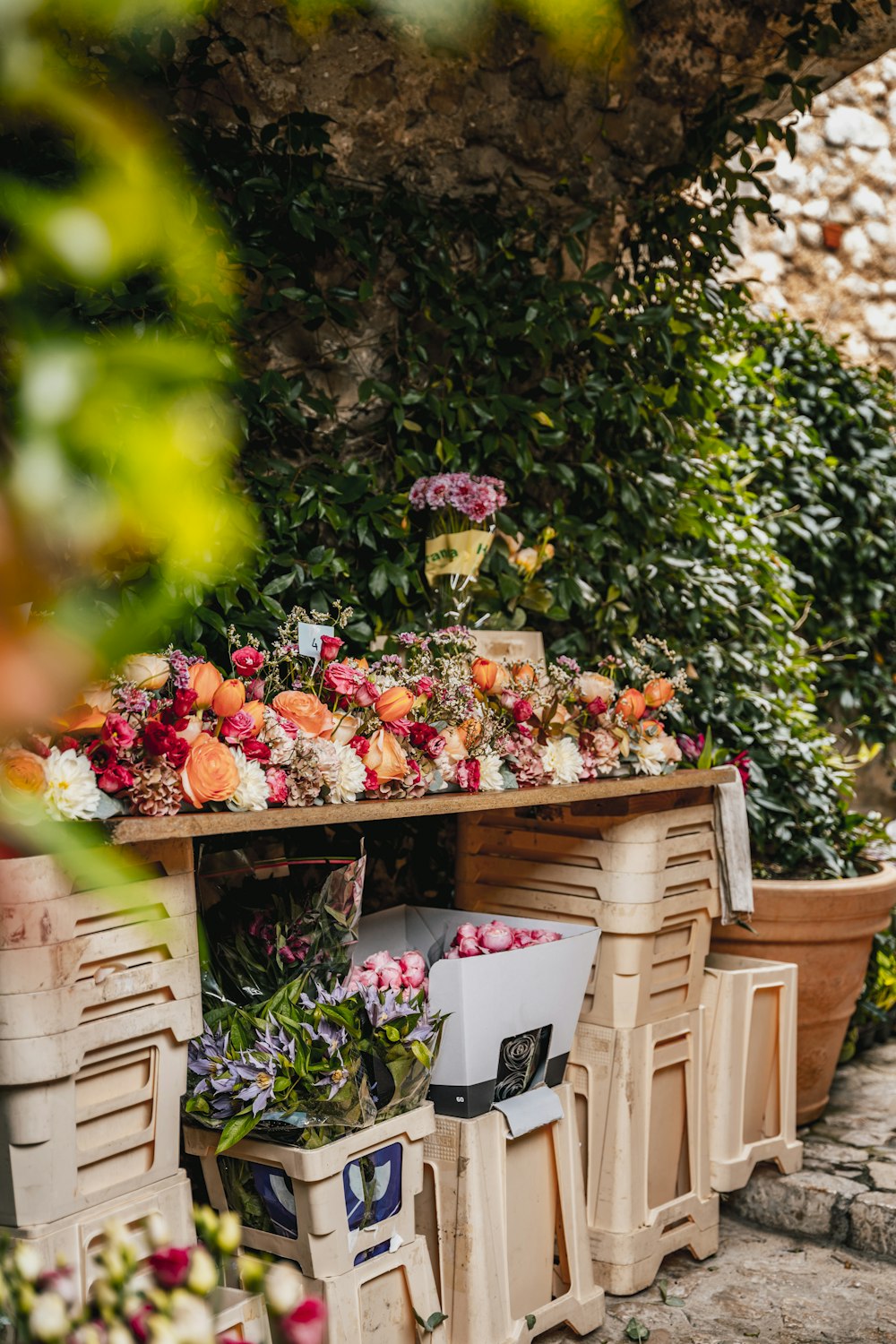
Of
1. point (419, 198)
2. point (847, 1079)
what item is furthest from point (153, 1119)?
point (847, 1079)

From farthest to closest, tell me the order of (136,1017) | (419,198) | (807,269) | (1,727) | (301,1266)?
(807,269), (419,198), (301,1266), (136,1017), (1,727)

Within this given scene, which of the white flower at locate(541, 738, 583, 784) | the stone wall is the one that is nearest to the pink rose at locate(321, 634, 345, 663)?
the white flower at locate(541, 738, 583, 784)

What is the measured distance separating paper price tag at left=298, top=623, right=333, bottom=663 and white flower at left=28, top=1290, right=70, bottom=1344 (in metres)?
1.38

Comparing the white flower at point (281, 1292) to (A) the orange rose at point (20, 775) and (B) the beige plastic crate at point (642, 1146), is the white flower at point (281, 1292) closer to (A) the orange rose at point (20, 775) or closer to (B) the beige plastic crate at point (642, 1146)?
(A) the orange rose at point (20, 775)

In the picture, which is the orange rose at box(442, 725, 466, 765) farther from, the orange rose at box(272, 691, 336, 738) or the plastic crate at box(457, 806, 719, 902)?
the plastic crate at box(457, 806, 719, 902)

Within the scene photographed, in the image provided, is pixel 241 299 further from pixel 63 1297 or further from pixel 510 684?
pixel 63 1297

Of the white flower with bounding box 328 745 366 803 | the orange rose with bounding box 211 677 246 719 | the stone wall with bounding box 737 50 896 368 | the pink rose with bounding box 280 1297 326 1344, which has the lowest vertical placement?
the pink rose with bounding box 280 1297 326 1344

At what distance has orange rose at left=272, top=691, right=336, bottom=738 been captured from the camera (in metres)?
1.80

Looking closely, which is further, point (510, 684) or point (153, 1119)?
point (510, 684)

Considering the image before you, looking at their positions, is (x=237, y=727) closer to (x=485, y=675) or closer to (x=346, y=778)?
(x=346, y=778)

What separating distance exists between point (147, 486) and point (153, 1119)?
1375mm

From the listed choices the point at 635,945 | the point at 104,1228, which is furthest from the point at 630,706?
the point at 104,1228

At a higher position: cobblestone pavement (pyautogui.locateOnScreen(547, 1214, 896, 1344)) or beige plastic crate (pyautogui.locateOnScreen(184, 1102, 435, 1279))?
beige plastic crate (pyautogui.locateOnScreen(184, 1102, 435, 1279))

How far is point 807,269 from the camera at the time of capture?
15.1 feet
